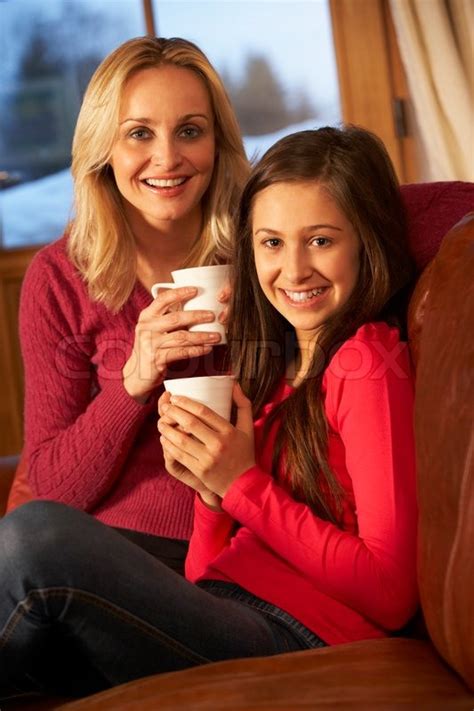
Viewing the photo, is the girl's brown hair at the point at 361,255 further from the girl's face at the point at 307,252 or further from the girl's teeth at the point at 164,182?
the girl's teeth at the point at 164,182

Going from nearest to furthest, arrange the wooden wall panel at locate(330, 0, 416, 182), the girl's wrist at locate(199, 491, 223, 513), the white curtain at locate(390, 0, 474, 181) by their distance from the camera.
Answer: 1. the girl's wrist at locate(199, 491, 223, 513)
2. the white curtain at locate(390, 0, 474, 181)
3. the wooden wall panel at locate(330, 0, 416, 182)

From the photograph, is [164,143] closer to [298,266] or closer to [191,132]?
[191,132]

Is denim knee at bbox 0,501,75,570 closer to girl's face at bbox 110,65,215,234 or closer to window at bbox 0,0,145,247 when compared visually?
girl's face at bbox 110,65,215,234

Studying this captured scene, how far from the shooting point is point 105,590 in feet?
4.04

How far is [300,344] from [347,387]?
9.1 inches

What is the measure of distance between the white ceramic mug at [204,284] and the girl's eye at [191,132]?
324mm

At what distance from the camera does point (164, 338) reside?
1.60 metres

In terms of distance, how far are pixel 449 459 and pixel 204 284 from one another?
1.82ft

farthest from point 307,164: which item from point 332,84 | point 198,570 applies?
point 332,84

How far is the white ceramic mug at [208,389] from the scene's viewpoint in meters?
1.39

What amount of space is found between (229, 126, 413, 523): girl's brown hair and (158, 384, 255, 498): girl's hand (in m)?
0.07

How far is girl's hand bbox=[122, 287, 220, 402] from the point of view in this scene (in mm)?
1577

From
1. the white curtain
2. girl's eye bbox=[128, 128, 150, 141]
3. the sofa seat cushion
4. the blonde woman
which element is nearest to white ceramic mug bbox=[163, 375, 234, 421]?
the blonde woman

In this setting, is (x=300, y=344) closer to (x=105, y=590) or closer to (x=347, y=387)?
(x=347, y=387)
